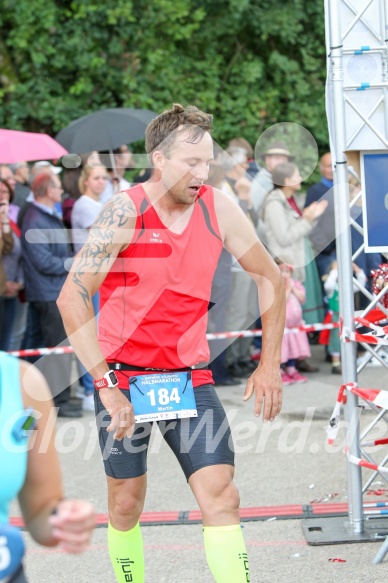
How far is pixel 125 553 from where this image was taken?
4.34 m

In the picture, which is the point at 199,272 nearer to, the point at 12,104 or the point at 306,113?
the point at 12,104

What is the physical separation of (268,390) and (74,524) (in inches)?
77.9

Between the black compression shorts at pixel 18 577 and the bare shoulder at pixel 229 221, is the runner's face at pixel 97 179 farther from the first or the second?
the black compression shorts at pixel 18 577

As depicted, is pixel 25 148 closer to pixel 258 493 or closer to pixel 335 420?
pixel 258 493

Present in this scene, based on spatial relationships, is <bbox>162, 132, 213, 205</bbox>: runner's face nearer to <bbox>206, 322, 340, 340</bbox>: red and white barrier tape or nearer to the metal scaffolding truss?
the metal scaffolding truss

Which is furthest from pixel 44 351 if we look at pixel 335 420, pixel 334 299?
pixel 335 420

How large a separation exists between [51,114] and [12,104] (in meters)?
0.56

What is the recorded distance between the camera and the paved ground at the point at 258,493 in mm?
5117

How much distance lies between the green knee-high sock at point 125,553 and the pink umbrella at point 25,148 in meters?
4.93

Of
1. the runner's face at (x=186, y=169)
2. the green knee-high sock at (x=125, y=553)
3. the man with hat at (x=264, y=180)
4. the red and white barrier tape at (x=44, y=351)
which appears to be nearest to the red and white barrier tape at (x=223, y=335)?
the red and white barrier tape at (x=44, y=351)

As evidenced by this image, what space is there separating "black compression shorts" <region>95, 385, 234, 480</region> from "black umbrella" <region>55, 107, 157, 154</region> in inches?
233

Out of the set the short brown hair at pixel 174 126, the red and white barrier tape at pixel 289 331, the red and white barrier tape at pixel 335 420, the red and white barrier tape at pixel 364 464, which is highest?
the short brown hair at pixel 174 126

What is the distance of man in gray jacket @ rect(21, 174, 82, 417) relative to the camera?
28.5ft

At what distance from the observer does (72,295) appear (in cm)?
419
